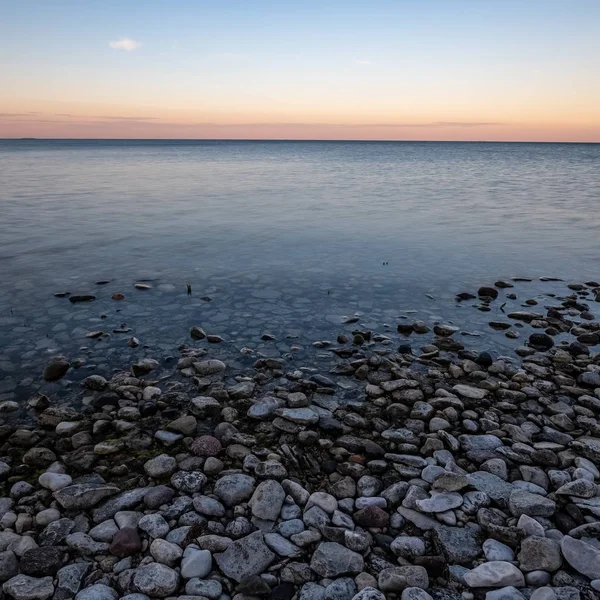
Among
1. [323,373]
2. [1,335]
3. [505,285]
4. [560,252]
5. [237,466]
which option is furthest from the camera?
[560,252]

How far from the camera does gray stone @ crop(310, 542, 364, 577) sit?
3551mm

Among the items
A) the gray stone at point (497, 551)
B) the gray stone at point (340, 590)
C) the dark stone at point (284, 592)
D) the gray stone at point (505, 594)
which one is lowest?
the dark stone at point (284, 592)

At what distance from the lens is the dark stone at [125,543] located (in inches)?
145

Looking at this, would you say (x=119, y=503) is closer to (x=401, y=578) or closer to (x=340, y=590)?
(x=340, y=590)

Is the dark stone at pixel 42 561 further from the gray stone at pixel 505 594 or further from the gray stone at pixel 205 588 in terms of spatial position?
the gray stone at pixel 505 594

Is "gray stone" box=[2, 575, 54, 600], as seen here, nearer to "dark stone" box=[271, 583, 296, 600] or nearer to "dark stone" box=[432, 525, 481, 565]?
"dark stone" box=[271, 583, 296, 600]

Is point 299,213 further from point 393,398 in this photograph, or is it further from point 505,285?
point 393,398

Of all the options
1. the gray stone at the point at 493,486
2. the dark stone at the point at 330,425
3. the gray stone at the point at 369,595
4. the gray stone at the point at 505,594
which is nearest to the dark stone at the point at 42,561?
the gray stone at the point at 369,595

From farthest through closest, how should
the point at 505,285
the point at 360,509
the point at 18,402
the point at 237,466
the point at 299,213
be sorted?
the point at 299,213
the point at 505,285
the point at 18,402
the point at 237,466
the point at 360,509

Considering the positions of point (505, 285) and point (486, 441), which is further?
point (505, 285)

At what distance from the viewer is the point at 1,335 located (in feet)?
25.3

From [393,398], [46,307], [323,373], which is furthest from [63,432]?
[46,307]

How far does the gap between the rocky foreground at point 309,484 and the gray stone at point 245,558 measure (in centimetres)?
1

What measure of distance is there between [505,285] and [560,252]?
210 inches
